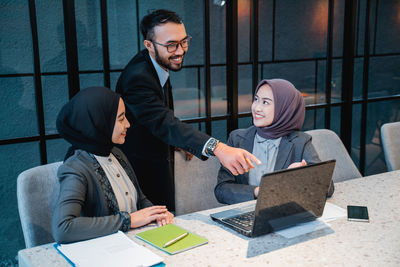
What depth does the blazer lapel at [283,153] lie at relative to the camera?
81.4 inches

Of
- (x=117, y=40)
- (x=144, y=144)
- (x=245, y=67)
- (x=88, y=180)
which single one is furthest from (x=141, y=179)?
(x=245, y=67)

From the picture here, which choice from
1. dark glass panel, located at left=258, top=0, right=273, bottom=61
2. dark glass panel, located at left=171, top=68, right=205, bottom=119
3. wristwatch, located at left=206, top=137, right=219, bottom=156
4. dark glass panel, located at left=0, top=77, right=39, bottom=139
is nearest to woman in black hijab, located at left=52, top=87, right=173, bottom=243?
wristwatch, located at left=206, top=137, right=219, bottom=156

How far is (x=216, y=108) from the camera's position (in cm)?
323

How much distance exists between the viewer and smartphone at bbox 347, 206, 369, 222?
5.40 feet

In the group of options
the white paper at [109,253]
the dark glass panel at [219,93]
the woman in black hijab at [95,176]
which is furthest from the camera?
the dark glass panel at [219,93]

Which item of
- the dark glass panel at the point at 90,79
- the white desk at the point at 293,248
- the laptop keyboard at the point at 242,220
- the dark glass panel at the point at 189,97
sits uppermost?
the dark glass panel at the point at 90,79

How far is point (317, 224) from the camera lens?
5.25 ft

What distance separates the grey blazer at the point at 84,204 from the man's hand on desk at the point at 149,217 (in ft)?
0.11

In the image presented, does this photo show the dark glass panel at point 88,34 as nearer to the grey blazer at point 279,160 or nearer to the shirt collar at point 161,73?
the shirt collar at point 161,73

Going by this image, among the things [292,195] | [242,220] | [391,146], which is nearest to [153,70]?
[242,220]

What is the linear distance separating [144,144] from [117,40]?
820 millimetres

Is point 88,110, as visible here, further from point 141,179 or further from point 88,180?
point 141,179

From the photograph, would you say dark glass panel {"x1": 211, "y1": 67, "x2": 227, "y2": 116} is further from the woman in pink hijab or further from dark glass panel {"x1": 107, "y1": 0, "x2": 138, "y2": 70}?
the woman in pink hijab

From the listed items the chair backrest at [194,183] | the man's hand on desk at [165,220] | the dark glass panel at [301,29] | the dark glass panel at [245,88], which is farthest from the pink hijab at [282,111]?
the dark glass panel at [301,29]
